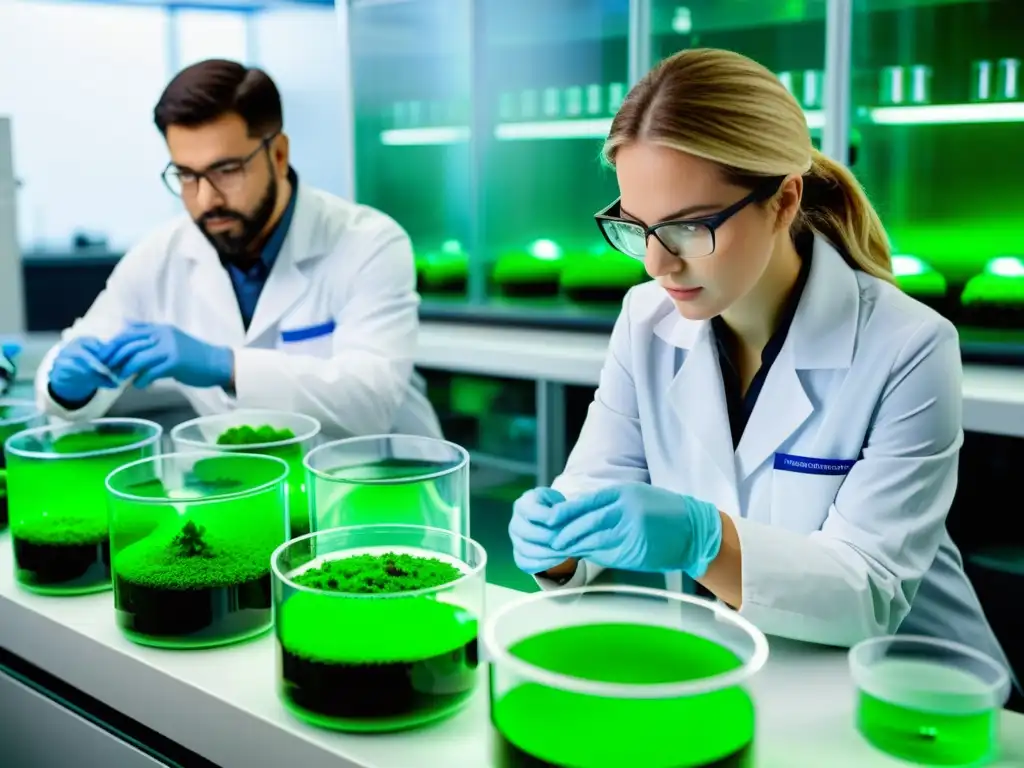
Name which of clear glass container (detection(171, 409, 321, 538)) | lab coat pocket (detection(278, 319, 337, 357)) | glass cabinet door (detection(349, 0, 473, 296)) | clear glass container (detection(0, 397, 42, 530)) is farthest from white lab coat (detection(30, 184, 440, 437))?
glass cabinet door (detection(349, 0, 473, 296))

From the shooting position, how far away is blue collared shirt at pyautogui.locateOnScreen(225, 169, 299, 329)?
2223mm

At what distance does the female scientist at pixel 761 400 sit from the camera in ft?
3.57

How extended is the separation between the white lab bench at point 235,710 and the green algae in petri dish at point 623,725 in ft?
0.05

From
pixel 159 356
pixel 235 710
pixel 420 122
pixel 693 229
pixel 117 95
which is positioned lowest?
pixel 235 710

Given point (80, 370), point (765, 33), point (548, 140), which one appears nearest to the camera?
point (80, 370)

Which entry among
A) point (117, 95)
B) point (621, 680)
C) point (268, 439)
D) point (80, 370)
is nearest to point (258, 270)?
point (80, 370)

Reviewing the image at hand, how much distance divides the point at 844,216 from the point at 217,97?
1216 millimetres

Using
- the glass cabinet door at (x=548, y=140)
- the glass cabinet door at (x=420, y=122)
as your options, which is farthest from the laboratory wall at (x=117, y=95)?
the glass cabinet door at (x=548, y=140)

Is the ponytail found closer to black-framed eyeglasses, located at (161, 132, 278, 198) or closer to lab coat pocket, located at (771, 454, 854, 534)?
lab coat pocket, located at (771, 454, 854, 534)

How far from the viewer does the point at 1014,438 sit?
94.0 inches

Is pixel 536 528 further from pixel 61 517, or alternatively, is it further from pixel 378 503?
pixel 61 517

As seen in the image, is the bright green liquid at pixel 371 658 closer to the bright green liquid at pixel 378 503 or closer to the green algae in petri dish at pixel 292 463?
the bright green liquid at pixel 378 503

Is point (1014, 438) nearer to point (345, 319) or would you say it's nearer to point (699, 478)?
point (699, 478)

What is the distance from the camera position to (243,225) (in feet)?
6.82
